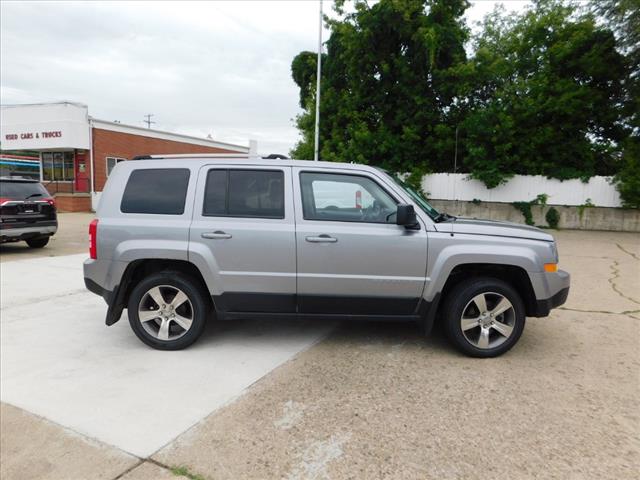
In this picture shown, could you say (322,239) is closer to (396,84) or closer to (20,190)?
(20,190)

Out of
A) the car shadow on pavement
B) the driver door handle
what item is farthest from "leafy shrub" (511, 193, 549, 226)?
the driver door handle

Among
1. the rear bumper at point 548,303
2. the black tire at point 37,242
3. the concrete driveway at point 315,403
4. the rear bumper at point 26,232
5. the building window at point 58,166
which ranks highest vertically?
the building window at point 58,166

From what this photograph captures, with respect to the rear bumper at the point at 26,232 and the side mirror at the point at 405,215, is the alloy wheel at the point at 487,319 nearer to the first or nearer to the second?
the side mirror at the point at 405,215

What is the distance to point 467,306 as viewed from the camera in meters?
3.95

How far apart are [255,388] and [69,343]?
7.64ft

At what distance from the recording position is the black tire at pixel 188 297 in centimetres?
407

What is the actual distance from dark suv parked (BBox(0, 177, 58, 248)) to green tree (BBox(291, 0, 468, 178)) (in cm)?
1218

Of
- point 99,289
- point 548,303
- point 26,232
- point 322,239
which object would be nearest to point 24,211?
point 26,232

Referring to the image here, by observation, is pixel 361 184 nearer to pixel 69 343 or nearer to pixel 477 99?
pixel 69 343

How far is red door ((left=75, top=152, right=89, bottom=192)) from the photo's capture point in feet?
81.3

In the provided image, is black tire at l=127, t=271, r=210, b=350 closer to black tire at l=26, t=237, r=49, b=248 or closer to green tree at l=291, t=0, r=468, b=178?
black tire at l=26, t=237, r=49, b=248

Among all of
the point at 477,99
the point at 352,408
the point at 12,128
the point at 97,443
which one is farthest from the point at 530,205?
the point at 12,128

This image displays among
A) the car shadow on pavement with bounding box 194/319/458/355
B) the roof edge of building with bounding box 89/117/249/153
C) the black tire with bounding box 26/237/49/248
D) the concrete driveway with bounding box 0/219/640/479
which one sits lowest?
the concrete driveway with bounding box 0/219/640/479

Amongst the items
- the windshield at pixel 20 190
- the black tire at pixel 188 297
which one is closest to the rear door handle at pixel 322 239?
the black tire at pixel 188 297
